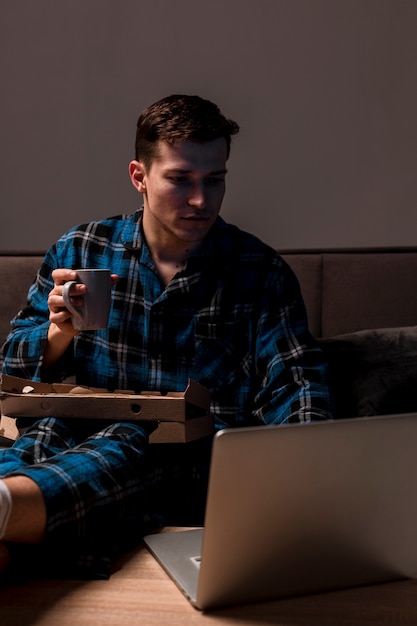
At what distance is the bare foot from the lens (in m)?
0.82

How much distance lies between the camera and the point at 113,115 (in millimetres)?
2336

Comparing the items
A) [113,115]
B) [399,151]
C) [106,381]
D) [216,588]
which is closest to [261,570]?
[216,588]

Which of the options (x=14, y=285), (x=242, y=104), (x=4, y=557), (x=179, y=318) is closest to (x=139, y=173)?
(x=179, y=318)

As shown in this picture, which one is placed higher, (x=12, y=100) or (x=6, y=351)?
(x=12, y=100)

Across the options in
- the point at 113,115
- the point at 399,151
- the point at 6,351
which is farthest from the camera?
the point at 113,115

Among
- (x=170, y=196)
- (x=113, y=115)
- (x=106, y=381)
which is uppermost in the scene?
(x=113, y=115)

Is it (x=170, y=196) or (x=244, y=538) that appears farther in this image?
(x=170, y=196)

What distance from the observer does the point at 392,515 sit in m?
0.79

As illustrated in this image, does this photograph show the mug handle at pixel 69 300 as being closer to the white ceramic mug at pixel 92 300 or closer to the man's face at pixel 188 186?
the white ceramic mug at pixel 92 300

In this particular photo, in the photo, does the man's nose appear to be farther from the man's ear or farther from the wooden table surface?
the wooden table surface

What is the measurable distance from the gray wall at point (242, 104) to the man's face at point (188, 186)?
2.43ft

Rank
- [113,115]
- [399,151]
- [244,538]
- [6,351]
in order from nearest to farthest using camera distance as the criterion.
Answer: [244,538], [6,351], [399,151], [113,115]

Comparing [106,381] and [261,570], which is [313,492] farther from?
[106,381]

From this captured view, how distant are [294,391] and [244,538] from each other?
0.74m
